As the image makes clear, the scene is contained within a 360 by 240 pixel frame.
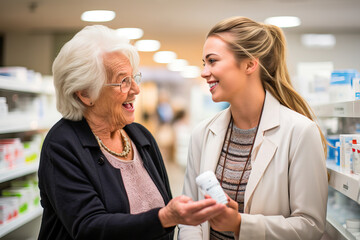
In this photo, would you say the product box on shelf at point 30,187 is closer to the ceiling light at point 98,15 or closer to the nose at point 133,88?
the ceiling light at point 98,15

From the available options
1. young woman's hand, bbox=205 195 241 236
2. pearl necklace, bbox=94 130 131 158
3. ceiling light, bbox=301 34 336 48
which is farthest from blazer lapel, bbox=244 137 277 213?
ceiling light, bbox=301 34 336 48

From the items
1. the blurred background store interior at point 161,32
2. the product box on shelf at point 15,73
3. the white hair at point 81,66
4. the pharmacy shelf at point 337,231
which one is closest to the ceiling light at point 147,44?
the blurred background store interior at point 161,32

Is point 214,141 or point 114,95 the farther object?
point 214,141

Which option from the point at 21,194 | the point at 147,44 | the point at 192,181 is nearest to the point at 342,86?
the point at 192,181

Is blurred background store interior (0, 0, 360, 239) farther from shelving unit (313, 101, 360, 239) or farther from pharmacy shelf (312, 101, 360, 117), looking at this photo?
shelving unit (313, 101, 360, 239)

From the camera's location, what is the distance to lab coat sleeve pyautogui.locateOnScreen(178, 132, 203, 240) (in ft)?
6.04

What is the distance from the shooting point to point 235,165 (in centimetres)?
175

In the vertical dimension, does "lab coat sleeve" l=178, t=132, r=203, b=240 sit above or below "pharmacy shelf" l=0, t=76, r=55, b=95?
below

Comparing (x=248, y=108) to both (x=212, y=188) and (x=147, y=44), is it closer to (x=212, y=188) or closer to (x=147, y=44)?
(x=212, y=188)

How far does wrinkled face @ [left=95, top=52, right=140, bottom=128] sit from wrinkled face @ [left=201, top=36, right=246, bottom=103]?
38 cm

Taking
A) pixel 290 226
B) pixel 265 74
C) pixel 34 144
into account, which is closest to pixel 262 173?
pixel 290 226

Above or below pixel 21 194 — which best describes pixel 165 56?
above

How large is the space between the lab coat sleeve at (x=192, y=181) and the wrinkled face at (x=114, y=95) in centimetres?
43

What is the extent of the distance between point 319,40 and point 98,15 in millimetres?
3995
